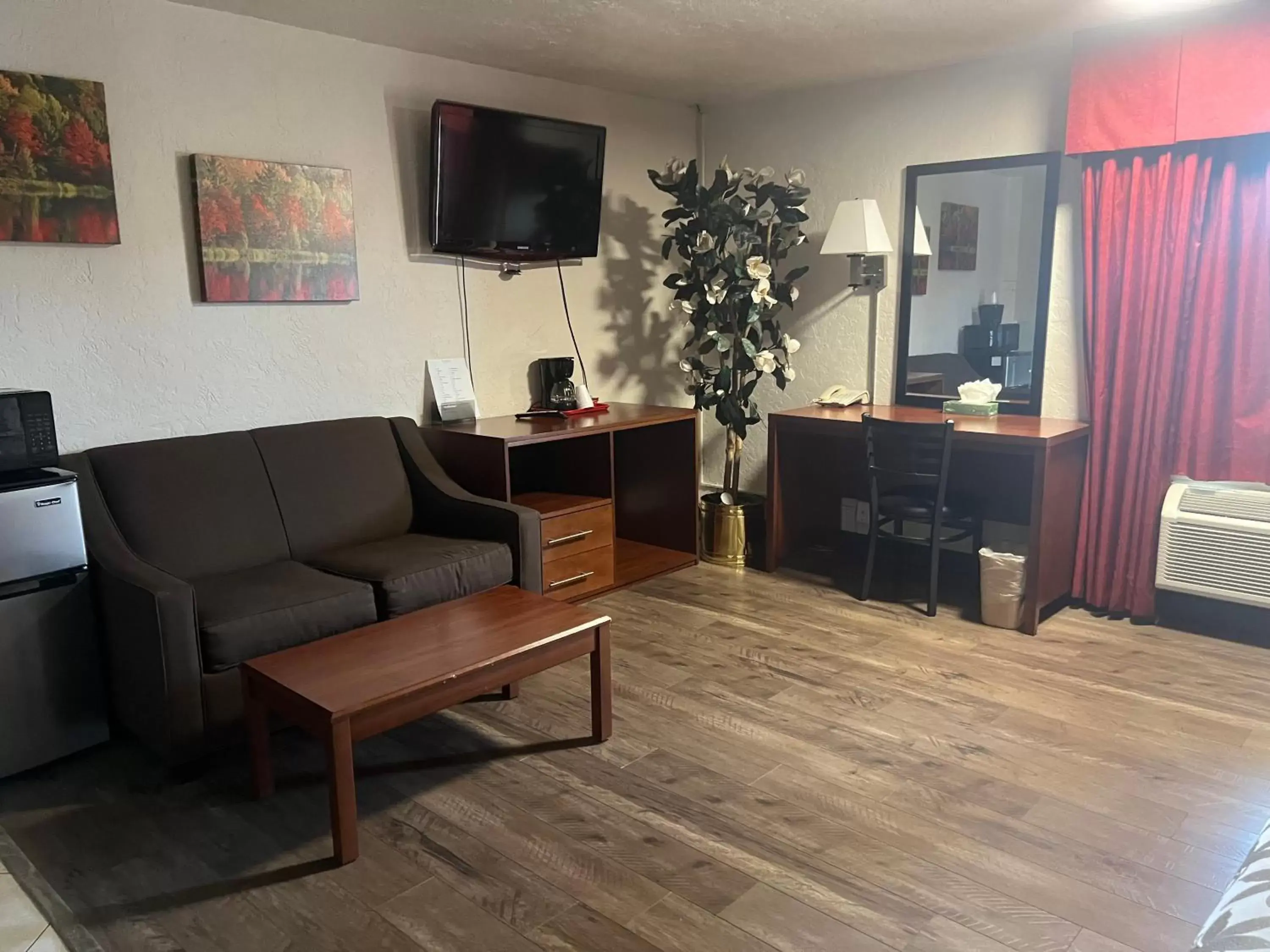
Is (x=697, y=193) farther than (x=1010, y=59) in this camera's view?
Yes

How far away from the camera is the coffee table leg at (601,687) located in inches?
103

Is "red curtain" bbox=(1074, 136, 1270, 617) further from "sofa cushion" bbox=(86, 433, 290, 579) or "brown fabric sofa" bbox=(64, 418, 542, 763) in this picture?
"sofa cushion" bbox=(86, 433, 290, 579)

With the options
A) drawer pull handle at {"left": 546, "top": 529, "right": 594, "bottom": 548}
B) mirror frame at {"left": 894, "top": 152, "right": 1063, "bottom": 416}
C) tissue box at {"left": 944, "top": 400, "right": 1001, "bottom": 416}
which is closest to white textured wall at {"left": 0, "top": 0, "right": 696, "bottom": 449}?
drawer pull handle at {"left": 546, "top": 529, "right": 594, "bottom": 548}

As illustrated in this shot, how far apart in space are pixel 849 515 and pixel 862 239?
139 centimetres

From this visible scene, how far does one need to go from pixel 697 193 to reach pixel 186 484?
8.39ft

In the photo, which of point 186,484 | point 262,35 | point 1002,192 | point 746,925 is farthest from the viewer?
→ point 1002,192

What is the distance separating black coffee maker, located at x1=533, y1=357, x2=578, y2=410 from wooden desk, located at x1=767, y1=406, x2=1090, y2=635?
951 mm

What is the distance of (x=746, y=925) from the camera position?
6.15 feet

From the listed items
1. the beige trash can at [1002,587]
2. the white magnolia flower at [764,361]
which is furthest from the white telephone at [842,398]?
the beige trash can at [1002,587]

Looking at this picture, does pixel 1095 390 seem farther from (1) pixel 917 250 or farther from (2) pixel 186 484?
(2) pixel 186 484

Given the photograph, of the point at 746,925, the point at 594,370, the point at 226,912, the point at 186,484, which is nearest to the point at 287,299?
the point at 186,484

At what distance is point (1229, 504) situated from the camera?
3311 mm

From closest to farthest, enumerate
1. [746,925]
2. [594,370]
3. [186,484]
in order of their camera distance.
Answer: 1. [746,925]
2. [186,484]
3. [594,370]

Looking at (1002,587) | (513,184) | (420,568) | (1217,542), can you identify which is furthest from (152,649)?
(1217,542)
